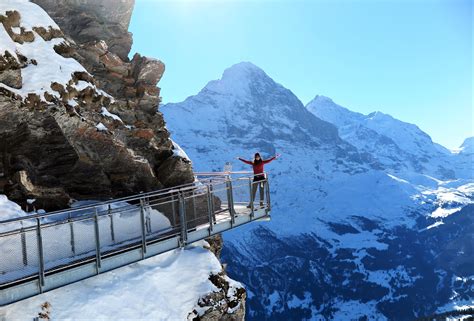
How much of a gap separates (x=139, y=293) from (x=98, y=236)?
3186 millimetres

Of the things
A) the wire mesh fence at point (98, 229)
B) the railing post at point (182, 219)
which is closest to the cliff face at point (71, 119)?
the wire mesh fence at point (98, 229)

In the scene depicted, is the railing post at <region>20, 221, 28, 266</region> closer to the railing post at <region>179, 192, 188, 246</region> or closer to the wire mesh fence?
the wire mesh fence

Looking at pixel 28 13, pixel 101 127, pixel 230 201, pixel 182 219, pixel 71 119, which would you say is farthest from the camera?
pixel 28 13

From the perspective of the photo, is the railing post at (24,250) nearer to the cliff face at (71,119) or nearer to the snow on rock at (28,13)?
the cliff face at (71,119)

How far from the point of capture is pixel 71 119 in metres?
17.3

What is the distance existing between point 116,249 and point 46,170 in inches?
232

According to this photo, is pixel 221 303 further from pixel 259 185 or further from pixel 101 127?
pixel 101 127

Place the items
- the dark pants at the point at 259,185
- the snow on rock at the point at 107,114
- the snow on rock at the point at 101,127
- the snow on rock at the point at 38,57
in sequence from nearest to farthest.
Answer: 1. the snow on rock at the point at 38,57
2. the snow on rock at the point at 101,127
3. the snow on rock at the point at 107,114
4. the dark pants at the point at 259,185

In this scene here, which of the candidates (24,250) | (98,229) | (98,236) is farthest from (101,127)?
(24,250)

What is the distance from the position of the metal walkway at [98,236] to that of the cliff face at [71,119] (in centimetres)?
176

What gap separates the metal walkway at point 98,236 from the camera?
1042 cm

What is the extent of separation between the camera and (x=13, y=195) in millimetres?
15070

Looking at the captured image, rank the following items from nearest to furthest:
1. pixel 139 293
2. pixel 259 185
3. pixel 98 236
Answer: pixel 98 236, pixel 139 293, pixel 259 185

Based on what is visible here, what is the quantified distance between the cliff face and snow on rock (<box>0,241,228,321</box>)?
4.53 metres
